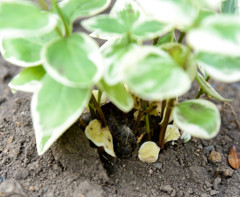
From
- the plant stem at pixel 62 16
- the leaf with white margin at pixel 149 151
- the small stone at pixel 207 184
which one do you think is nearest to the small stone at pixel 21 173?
the leaf with white margin at pixel 149 151

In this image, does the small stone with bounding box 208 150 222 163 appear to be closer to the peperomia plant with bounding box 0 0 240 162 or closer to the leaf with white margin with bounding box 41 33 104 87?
the peperomia plant with bounding box 0 0 240 162

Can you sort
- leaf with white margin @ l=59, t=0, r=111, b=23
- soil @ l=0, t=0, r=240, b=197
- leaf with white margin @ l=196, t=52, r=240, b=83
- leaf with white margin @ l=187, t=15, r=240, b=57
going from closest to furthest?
leaf with white margin @ l=187, t=15, r=240, b=57 < leaf with white margin @ l=196, t=52, r=240, b=83 < leaf with white margin @ l=59, t=0, r=111, b=23 < soil @ l=0, t=0, r=240, b=197

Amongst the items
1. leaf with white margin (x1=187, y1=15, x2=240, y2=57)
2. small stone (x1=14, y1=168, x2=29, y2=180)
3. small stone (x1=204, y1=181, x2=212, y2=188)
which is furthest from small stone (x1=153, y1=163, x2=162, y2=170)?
leaf with white margin (x1=187, y1=15, x2=240, y2=57)

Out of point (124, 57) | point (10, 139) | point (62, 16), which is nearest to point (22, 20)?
point (62, 16)

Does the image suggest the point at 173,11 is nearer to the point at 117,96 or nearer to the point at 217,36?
the point at 217,36

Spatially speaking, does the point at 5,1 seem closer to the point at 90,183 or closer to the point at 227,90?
the point at 90,183

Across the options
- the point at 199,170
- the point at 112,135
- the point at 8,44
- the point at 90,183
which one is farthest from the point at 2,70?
the point at 199,170
